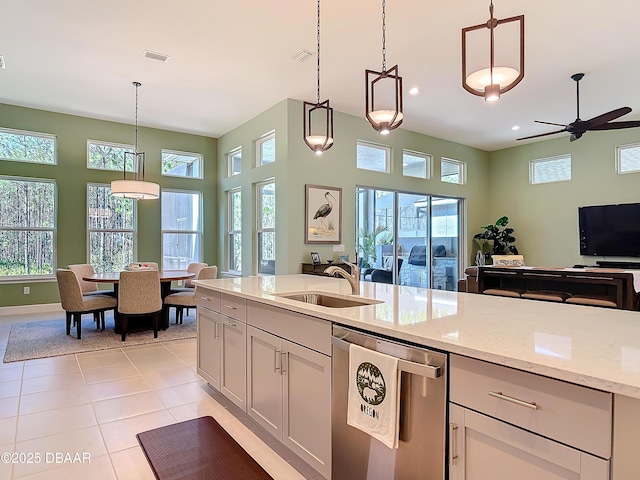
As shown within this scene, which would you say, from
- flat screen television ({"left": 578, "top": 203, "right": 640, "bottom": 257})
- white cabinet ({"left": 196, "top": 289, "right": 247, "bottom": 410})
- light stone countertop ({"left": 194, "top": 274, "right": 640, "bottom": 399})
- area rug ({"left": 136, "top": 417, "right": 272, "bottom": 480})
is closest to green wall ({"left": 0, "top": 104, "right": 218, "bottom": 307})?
white cabinet ({"left": 196, "top": 289, "right": 247, "bottom": 410})

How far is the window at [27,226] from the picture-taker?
617 cm

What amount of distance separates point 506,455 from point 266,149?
6018mm

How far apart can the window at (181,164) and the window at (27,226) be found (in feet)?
6.20

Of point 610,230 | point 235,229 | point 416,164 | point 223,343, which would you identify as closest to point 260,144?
point 235,229

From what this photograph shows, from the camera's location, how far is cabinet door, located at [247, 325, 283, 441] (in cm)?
219

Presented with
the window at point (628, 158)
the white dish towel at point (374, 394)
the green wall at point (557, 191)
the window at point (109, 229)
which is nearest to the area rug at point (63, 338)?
the window at point (109, 229)

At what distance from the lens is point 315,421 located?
1917 millimetres

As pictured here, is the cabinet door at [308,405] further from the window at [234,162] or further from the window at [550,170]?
the window at [550,170]

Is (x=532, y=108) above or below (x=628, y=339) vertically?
above

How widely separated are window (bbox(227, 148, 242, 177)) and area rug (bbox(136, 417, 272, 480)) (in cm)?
538

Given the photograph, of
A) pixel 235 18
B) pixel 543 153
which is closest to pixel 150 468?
pixel 235 18

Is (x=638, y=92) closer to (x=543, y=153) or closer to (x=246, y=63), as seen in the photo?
(x=543, y=153)

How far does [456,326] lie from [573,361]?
19.2 inches

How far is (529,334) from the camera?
1.39 m
